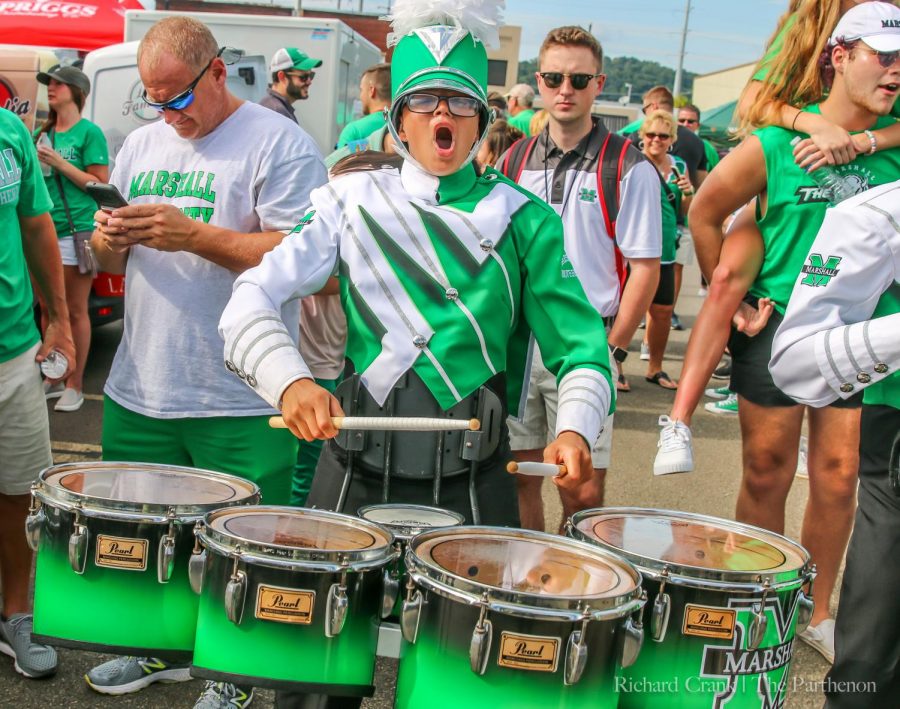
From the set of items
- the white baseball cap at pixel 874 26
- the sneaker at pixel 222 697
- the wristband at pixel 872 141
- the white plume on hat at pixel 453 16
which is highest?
the white baseball cap at pixel 874 26

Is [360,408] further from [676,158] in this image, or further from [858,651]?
[676,158]

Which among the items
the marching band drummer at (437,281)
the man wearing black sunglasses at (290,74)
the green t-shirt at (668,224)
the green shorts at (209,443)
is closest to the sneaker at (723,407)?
the green t-shirt at (668,224)

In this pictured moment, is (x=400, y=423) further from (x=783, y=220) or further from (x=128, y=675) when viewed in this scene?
(x=783, y=220)

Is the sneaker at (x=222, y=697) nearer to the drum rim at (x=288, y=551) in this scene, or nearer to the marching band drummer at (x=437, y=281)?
the marching band drummer at (x=437, y=281)

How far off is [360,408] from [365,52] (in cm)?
1150

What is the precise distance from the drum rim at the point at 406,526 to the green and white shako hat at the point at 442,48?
2.83ft

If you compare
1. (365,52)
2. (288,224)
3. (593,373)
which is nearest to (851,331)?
(593,373)

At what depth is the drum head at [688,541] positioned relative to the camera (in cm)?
249

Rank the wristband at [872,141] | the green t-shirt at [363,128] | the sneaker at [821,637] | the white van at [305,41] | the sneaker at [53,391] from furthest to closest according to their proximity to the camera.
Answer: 1. the white van at [305,41]
2. the sneaker at [53,391]
3. the green t-shirt at [363,128]
4. the sneaker at [821,637]
5. the wristband at [872,141]

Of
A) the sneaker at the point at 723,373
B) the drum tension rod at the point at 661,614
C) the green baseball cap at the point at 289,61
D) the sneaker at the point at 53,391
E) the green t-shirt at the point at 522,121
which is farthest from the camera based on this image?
the green t-shirt at the point at 522,121

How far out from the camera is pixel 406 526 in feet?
8.17

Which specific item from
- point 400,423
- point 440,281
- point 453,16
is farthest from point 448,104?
point 400,423

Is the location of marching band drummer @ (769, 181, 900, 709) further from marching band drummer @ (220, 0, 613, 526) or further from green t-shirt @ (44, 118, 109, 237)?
green t-shirt @ (44, 118, 109, 237)

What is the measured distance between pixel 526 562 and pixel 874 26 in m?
2.43
